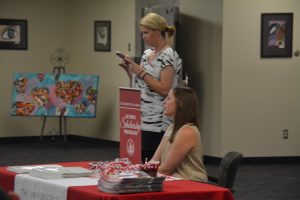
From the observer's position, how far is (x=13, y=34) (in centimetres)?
1012

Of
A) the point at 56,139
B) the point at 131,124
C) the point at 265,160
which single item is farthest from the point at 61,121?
the point at 131,124

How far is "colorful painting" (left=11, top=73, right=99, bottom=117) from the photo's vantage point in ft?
32.4

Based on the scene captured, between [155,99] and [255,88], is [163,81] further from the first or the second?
[255,88]

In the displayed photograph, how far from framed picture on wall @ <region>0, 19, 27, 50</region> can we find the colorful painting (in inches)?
19.2

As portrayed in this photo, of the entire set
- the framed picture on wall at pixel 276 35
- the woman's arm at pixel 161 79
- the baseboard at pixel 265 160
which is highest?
the framed picture on wall at pixel 276 35

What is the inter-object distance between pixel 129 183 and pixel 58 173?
1.81ft

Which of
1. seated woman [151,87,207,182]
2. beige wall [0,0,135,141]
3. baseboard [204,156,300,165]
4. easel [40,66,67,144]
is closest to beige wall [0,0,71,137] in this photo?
beige wall [0,0,135,141]

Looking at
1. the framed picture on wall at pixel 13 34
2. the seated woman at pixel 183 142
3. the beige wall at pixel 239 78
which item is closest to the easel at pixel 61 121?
the framed picture on wall at pixel 13 34

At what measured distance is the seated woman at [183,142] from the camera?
3.92m

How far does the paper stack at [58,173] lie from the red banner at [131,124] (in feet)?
1.55

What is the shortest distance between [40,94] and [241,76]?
10.0 ft

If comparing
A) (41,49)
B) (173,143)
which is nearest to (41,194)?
(173,143)

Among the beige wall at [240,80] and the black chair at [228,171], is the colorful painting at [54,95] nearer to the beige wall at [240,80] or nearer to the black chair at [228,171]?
the beige wall at [240,80]

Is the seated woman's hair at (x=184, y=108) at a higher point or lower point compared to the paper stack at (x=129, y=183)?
higher
